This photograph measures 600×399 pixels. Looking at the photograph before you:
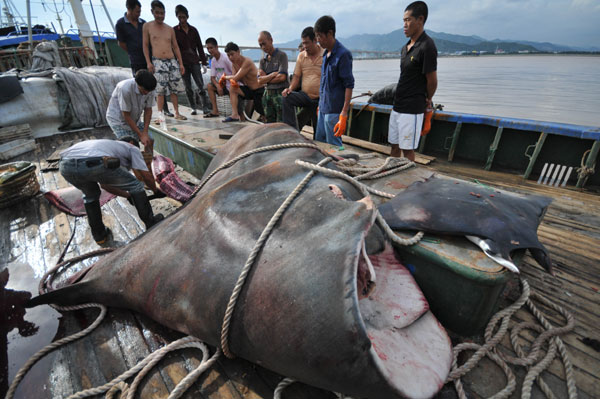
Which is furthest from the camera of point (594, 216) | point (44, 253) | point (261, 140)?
point (594, 216)

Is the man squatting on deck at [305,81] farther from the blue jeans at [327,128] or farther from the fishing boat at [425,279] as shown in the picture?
the fishing boat at [425,279]

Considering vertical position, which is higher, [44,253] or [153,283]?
[153,283]

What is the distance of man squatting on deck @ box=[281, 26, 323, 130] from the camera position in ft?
15.8

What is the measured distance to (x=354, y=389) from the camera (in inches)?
41.3

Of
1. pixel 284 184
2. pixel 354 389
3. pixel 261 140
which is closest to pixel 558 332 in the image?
pixel 354 389

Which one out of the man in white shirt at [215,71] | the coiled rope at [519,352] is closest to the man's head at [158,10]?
the man in white shirt at [215,71]

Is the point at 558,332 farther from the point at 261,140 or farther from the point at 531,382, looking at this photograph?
the point at 261,140

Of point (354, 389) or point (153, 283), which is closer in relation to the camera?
point (354, 389)

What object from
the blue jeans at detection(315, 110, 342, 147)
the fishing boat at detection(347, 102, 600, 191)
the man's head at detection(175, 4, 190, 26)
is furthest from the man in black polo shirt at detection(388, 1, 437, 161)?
the man's head at detection(175, 4, 190, 26)

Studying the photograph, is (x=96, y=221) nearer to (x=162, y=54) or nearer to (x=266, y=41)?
(x=162, y=54)

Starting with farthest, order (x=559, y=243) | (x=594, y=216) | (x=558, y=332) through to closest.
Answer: (x=594, y=216) → (x=559, y=243) → (x=558, y=332)

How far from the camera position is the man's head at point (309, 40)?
15.1 ft

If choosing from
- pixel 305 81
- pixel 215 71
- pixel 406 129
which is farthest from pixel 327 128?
pixel 215 71

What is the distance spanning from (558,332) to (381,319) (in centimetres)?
143
